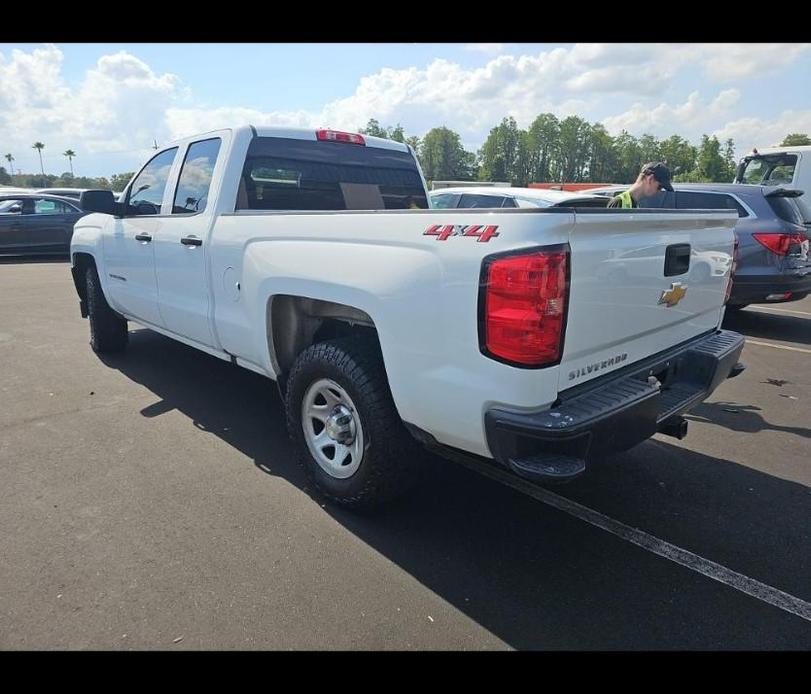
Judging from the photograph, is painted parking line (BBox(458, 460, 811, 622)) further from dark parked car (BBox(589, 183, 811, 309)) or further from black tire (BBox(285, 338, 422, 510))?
dark parked car (BBox(589, 183, 811, 309))

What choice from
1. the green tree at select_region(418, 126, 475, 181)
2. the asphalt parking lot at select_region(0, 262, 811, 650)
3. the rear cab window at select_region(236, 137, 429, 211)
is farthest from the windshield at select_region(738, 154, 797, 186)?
the green tree at select_region(418, 126, 475, 181)

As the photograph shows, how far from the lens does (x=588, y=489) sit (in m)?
3.37

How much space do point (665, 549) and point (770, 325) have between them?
657 cm

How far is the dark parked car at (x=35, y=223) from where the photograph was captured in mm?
14188

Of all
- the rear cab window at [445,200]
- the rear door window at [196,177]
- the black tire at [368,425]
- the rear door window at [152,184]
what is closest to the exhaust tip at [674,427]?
the black tire at [368,425]

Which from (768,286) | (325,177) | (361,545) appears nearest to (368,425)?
(361,545)

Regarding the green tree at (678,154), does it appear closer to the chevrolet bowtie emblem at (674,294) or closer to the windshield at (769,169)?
the windshield at (769,169)

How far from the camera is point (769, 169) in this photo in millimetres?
12852

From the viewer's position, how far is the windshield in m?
12.5

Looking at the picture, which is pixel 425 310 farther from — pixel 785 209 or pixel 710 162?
pixel 710 162
